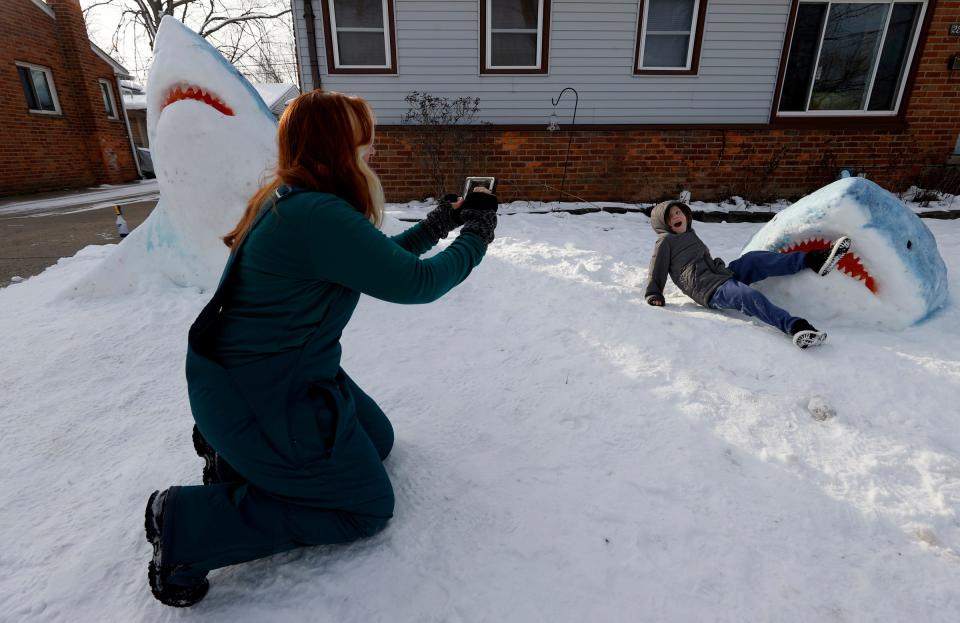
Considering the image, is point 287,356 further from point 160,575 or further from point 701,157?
point 701,157

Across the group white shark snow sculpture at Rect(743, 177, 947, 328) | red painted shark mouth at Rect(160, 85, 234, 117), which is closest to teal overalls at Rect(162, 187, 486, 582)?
red painted shark mouth at Rect(160, 85, 234, 117)

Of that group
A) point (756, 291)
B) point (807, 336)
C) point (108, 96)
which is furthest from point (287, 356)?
point (108, 96)

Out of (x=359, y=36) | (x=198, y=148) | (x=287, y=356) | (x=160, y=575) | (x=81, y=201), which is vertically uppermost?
(x=359, y=36)

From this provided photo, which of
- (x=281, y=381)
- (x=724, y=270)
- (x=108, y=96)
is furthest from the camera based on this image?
(x=108, y=96)

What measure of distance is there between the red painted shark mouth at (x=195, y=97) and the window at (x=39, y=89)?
42.5ft

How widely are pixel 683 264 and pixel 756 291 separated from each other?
0.59m

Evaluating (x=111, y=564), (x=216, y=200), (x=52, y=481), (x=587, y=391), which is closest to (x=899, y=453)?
(x=587, y=391)

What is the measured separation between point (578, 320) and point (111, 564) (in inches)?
105

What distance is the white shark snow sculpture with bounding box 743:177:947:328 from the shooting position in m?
2.98

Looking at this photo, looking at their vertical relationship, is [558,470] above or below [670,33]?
below

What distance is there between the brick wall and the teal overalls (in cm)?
613

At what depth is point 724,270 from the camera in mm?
3471

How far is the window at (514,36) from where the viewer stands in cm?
689

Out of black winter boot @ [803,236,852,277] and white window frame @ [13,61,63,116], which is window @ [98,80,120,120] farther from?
black winter boot @ [803,236,852,277]
